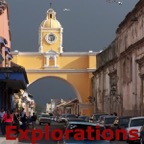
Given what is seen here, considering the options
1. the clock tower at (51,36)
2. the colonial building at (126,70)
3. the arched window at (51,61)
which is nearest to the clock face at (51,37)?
the clock tower at (51,36)

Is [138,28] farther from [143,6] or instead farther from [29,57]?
[29,57]

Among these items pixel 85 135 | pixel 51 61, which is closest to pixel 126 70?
pixel 51 61

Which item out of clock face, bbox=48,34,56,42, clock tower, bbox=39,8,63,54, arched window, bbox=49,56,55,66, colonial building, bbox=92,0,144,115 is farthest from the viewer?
clock face, bbox=48,34,56,42

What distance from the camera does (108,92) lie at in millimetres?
77562

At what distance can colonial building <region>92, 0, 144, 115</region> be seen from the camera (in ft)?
174

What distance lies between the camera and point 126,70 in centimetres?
6166

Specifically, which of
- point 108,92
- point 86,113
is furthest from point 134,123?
point 86,113

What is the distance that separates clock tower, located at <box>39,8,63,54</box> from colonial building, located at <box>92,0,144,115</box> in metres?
25.2

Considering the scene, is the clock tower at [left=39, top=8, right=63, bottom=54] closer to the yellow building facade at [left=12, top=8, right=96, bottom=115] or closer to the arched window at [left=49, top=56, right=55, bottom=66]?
the yellow building facade at [left=12, top=8, right=96, bottom=115]

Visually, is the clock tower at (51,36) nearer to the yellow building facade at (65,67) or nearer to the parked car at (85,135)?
the yellow building facade at (65,67)

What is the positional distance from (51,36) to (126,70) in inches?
1894

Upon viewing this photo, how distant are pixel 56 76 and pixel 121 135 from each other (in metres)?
68.4

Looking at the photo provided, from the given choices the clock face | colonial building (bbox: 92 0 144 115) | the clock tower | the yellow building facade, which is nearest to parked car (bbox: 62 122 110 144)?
colonial building (bbox: 92 0 144 115)

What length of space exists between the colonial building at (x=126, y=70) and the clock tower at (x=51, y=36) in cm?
2523
